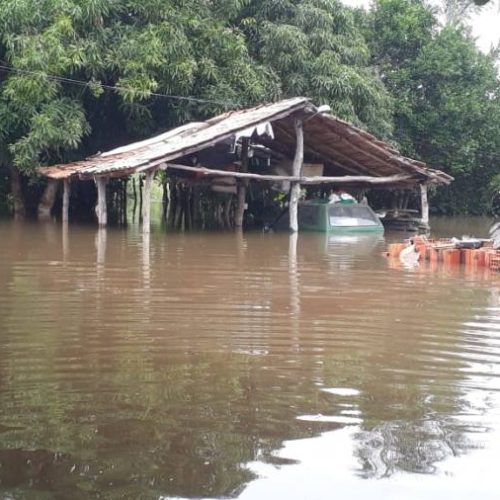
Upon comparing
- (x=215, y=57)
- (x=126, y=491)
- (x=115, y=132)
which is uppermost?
(x=215, y=57)

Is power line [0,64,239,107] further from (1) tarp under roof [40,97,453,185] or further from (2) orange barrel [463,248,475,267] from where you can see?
(2) orange barrel [463,248,475,267]

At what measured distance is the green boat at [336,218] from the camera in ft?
61.5

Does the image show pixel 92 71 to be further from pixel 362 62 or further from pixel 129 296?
pixel 129 296

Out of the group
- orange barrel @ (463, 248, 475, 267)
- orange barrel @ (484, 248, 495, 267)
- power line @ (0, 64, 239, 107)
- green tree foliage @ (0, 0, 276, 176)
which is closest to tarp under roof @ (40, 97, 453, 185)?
green tree foliage @ (0, 0, 276, 176)

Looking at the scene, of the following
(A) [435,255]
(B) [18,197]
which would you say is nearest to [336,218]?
(A) [435,255]

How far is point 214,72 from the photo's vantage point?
1947 centimetres

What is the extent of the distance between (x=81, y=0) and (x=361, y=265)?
1082 centimetres

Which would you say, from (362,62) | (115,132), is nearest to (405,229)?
(362,62)

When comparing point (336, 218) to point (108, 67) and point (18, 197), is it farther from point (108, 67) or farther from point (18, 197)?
point (18, 197)

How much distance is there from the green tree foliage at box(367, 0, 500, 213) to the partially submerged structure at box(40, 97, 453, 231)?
7223mm

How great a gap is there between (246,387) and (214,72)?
52.6 ft

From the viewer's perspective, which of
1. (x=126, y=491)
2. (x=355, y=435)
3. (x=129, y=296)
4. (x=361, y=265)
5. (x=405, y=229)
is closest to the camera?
(x=126, y=491)

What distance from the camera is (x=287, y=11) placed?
861 inches

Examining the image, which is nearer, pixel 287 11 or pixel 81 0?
pixel 81 0
